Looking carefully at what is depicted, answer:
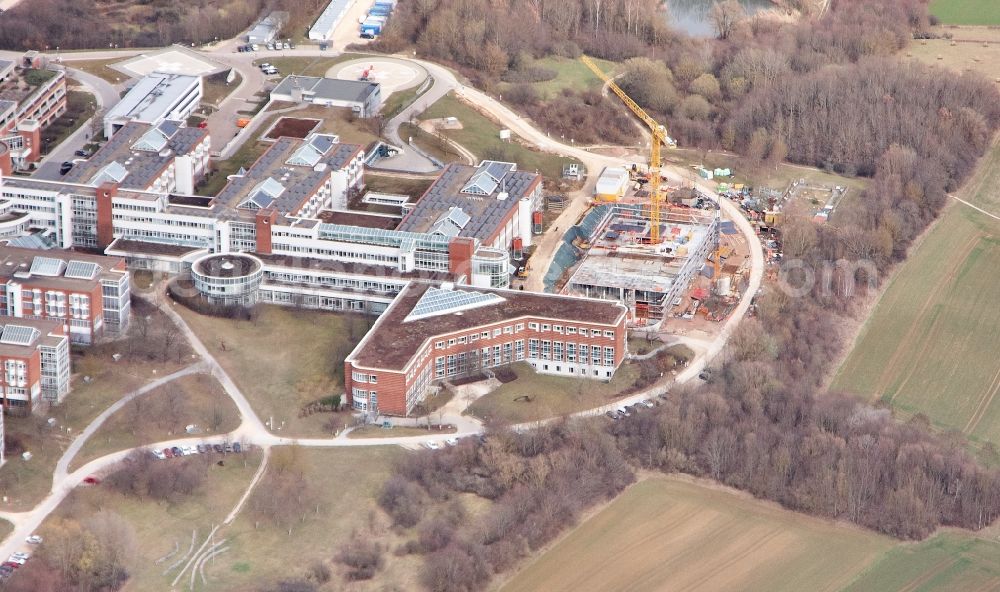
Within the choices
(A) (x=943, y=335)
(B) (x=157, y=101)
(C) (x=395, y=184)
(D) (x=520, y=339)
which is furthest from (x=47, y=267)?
(A) (x=943, y=335)

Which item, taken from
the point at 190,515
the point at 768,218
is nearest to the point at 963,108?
the point at 768,218

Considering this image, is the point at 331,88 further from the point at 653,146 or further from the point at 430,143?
the point at 653,146

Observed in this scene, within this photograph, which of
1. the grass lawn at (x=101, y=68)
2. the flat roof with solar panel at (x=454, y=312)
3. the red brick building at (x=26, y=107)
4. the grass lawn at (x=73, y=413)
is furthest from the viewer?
the grass lawn at (x=101, y=68)

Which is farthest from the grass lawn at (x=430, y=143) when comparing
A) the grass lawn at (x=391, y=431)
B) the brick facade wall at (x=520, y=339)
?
the grass lawn at (x=391, y=431)

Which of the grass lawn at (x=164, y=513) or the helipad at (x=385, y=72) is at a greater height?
the helipad at (x=385, y=72)

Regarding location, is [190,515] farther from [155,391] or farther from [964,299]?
[964,299]

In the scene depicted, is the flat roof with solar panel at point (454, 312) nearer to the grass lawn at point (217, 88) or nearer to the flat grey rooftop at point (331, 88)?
the flat grey rooftop at point (331, 88)
